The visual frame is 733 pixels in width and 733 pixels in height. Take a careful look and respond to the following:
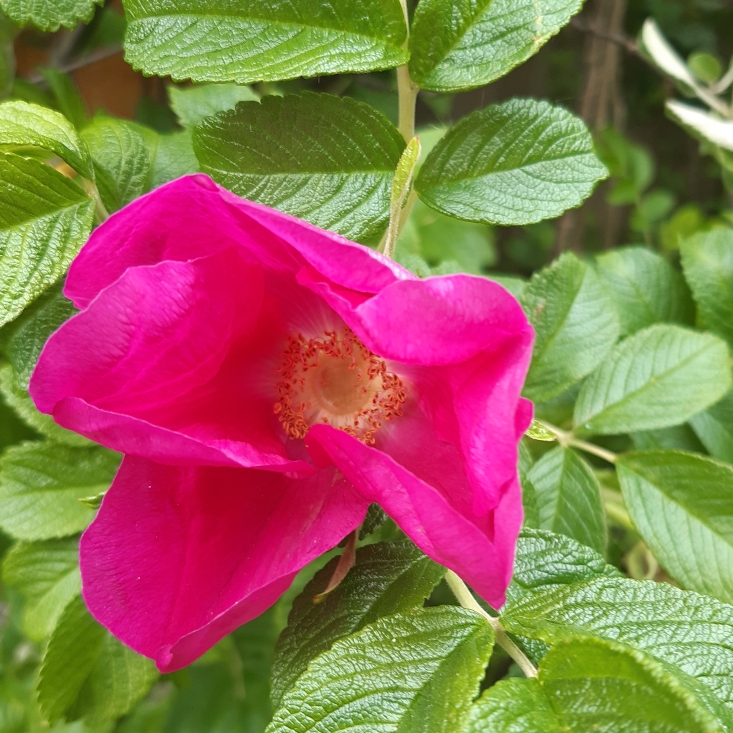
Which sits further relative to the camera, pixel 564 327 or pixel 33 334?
pixel 564 327

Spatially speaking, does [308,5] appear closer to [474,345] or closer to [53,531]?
[474,345]

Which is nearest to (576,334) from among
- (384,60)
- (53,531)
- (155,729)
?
(384,60)

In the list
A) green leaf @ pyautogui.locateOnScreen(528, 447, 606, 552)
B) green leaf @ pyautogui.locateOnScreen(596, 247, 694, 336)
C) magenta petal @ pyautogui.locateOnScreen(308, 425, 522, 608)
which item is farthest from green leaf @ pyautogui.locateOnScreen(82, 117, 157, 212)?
green leaf @ pyautogui.locateOnScreen(596, 247, 694, 336)

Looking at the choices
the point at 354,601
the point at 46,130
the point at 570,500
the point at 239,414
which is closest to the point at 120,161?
the point at 46,130

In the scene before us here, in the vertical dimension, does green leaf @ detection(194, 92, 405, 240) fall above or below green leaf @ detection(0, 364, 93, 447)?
above

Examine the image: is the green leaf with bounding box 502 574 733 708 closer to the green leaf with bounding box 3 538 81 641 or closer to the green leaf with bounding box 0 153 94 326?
the green leaf with bounding box 0 153 94 326

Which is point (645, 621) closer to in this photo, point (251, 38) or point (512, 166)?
point (512, 166)

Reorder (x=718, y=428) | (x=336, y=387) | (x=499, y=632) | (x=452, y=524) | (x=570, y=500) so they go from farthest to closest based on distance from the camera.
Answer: (x=718, y=428) → (x=570, y=500) → (x=336, y=387) → (x=499, y=632) → (x=452, y=524)
